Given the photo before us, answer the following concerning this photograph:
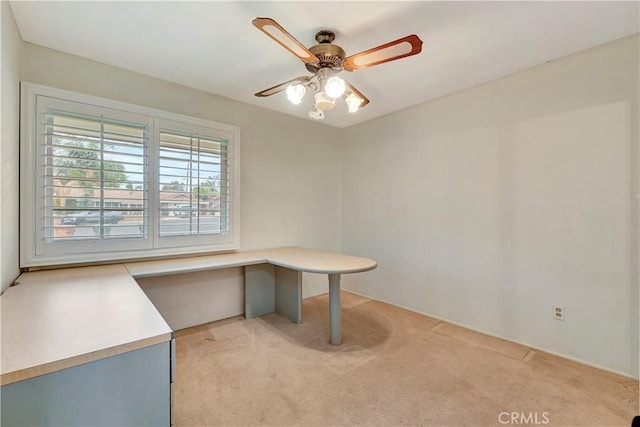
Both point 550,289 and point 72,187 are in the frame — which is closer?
point 72,187

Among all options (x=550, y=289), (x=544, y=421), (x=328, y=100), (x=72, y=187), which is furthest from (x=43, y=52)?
(x=550, y=289)

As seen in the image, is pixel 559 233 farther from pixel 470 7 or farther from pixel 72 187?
pixel 72 187

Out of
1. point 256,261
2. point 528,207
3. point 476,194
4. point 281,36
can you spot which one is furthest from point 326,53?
point 528,207

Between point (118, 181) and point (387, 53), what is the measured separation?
227cm

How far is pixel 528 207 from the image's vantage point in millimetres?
2451

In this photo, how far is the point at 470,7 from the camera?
168 centimetres

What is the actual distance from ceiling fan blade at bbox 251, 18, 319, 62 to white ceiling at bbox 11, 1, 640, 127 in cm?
29

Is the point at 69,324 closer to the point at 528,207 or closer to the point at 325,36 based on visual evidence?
the point at 325,36

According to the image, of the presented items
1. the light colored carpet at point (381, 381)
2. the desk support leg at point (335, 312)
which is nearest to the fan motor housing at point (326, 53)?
the desk support leg at point (335, 312)

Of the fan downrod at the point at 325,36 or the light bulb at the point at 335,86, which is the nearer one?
the light bulb at the point at 335,86

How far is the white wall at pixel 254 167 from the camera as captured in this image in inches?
90.7

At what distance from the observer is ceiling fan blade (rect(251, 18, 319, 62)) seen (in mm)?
1300

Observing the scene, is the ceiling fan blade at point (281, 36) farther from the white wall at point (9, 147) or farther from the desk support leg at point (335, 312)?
the desk support leg at point (335, 312)

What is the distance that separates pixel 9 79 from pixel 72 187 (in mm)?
747
